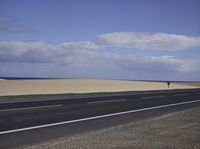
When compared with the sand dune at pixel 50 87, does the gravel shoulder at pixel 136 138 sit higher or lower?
lower

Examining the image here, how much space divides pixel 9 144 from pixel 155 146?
3.67m

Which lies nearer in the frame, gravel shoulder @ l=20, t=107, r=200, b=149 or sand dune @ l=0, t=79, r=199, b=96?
gravel shoulder @ l=20, t=107, r=200, b=149

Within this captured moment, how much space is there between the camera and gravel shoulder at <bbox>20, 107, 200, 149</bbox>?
9.02 metres

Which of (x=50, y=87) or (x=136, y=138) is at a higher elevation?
(x=50, y=87)

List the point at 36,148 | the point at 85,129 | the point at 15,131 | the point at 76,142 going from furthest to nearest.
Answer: the point at 85,129 → the point at 15,131 → the point at 76,142 → the point at 36,148

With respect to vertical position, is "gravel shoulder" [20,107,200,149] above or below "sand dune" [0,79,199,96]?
below

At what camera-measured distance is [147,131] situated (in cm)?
1155

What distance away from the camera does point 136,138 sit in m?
10.1

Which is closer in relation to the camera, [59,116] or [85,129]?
[85,129]

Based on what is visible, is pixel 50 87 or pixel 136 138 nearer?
pixel 136 138

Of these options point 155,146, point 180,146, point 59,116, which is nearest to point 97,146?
point 155,146

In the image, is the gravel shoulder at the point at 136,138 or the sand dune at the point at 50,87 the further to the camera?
the sand dune at the point at 50,87

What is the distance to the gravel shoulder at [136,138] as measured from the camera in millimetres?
9023

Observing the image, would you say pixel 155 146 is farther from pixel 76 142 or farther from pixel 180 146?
pixel 76 142
